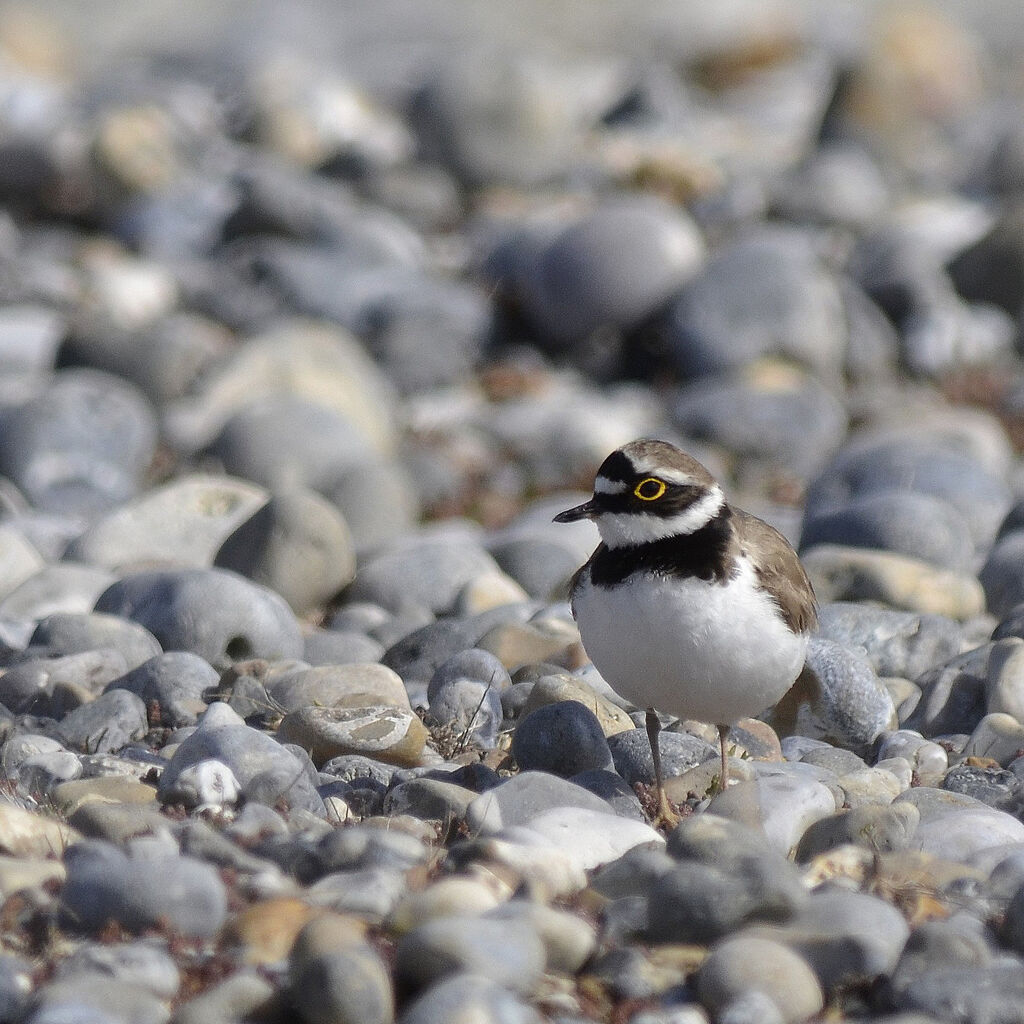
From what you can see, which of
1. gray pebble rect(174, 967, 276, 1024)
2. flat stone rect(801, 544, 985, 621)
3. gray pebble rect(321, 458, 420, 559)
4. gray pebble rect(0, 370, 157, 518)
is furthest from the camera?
gray pebble rect(0, 370, 157, 518)

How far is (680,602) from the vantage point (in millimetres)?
5195

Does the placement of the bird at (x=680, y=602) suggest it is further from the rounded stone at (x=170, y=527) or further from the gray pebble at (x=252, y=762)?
the rounded stone at (x=170, y=527)

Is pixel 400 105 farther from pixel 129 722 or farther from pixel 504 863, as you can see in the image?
pixel 504 863

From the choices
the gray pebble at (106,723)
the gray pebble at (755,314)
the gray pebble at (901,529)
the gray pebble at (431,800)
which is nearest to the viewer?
the gray pebble at (431,800)

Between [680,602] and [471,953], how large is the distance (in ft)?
5.48

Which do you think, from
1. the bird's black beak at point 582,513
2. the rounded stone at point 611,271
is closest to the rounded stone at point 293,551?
the bird's black beak at point 582,513

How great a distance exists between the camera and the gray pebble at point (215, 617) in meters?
7.30

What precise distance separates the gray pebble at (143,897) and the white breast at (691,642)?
1.67 metres

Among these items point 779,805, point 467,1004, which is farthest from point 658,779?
point 467,1004

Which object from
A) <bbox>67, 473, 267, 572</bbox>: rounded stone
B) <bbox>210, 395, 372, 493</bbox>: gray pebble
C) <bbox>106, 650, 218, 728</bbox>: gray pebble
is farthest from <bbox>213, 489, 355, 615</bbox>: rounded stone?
<bbox>210, 395, 372, 493</bbox>: gray pebble

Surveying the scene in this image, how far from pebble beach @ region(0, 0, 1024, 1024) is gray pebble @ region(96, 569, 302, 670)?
23 millimetres

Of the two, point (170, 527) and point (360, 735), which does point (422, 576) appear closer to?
point (170, 527)

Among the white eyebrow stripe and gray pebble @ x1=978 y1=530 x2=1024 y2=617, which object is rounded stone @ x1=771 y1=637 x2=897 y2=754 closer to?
the white eyebrow stripe

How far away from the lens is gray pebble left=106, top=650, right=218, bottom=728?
635 cm
